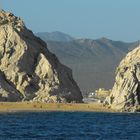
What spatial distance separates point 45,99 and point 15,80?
6.78 meters

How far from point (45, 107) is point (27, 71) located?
12.9 m

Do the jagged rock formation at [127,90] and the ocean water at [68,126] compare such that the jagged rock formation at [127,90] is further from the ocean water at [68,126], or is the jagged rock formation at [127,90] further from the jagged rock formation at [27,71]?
the jagged rock formation at [27,71]

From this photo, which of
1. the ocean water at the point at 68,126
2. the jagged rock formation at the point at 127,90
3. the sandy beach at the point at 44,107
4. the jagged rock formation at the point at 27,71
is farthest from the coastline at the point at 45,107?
the ocean water at the point at 68,126

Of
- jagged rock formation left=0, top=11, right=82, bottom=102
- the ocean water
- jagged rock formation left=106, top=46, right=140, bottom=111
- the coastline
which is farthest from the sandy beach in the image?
the ocean water

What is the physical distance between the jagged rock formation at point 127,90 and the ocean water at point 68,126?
5612mm

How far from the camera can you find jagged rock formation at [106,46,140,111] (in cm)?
14388

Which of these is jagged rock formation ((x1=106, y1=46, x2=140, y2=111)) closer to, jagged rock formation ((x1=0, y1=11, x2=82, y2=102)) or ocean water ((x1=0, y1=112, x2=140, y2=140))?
ocean water ((x1=0, y1=112, x2=140, y2=140))

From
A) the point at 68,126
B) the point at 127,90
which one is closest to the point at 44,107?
the point at 127,90

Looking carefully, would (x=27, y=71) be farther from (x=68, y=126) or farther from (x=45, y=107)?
(x=68, y=126)

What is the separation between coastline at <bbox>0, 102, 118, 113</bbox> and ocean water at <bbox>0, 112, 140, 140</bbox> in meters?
5.68

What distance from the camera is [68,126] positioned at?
348ft

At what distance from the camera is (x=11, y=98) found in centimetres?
14962

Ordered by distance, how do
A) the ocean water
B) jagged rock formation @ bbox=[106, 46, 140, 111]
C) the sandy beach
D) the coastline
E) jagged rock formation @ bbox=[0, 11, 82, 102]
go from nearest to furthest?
the ocean water, the coastline, the sandy beach, jagged rock formation @ bbox=[106, 46, 140, 111], jagged rock formation @ bbox=[0, 11, 82, 102]

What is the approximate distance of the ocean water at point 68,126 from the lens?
→ 87.3m
